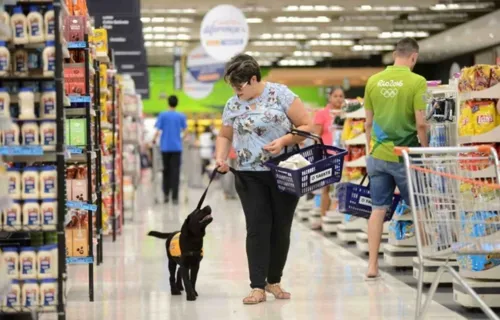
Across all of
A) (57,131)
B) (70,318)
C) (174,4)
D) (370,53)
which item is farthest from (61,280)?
(370,53)

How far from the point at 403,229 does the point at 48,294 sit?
3.72 meters

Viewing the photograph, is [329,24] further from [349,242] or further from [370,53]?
[349,242]

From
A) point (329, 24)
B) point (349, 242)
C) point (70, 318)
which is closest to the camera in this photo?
point (70, 318)

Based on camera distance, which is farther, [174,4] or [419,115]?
[174,4]

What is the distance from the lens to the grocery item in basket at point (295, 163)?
573 centimetres

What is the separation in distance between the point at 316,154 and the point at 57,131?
80.3 inches

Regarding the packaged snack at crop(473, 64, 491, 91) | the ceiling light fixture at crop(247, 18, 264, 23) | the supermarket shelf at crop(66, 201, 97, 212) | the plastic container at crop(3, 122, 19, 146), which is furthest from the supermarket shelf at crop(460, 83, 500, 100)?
the ceiling light fixture at crop(247, 18, 264, 23)

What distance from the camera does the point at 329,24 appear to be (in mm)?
29672

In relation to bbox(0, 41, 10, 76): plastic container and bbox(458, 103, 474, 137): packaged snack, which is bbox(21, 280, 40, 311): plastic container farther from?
bbox(458, 103, 474, 137): packaged snack

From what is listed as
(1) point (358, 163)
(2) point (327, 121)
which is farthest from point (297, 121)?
(2) point (327, 121)

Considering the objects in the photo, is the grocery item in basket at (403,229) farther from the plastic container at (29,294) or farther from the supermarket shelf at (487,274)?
the plastic container at (29,294)

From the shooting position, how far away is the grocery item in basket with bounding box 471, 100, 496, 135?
19.2ft

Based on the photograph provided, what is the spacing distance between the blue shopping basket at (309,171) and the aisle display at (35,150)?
1556mm

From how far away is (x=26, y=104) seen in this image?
14.7 ft
